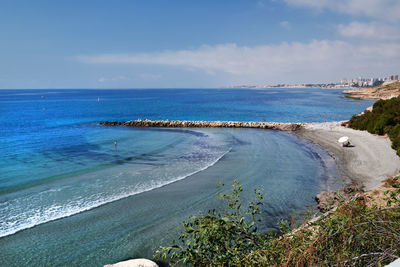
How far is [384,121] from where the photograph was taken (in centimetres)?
3106

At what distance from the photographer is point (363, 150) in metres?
25.8

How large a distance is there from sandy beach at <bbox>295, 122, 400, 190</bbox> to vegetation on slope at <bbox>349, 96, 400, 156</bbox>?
886 mm

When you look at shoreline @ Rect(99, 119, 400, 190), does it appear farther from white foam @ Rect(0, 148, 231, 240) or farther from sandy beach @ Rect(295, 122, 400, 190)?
white foam @ Rect(0, 148, 231, 240)

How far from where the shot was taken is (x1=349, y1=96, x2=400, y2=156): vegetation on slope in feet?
90.3

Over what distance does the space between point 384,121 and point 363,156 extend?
11316 mm

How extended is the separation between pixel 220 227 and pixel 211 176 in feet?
50.2

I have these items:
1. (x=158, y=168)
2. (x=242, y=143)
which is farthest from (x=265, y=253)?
(x=242, y=143)

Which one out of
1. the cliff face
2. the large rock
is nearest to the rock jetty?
the large rock

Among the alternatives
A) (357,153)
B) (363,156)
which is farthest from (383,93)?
(363,156)

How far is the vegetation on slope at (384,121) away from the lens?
27.5 m

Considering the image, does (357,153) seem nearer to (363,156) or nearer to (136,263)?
(363,156)

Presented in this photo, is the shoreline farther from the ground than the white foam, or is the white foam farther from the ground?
the shoreline

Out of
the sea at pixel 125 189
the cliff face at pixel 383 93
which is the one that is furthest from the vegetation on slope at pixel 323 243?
the cliff face at pixel 383 93

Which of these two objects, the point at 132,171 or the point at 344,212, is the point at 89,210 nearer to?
the point at 132,171
